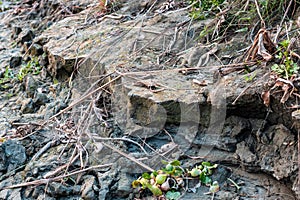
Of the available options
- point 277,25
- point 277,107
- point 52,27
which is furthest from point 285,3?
point 52,27

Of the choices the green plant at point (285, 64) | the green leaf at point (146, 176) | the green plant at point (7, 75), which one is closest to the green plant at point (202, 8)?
the green plant at point (285, 64)

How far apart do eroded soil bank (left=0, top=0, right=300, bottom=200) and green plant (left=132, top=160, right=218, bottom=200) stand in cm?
3

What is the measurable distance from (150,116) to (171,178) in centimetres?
39

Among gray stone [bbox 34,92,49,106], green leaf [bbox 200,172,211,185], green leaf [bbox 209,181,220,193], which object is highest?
gray stone [bbox 34,92,49,106]

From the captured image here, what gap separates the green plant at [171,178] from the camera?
1.99m

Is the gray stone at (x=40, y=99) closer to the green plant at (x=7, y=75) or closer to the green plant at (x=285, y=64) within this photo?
the green plant at (x=7, y=75)

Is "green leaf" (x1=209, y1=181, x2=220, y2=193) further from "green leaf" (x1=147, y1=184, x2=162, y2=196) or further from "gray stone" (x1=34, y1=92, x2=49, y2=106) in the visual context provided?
"gray stone" (x1=34, y1=92, x2=49, y2=106)

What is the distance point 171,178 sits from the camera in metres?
2.04

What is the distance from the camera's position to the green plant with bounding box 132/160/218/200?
6.54 ft

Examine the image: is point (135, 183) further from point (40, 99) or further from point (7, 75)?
point (7, 75)

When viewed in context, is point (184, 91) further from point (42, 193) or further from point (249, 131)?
point (42, 193)

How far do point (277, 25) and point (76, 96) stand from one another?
1286 millimetres

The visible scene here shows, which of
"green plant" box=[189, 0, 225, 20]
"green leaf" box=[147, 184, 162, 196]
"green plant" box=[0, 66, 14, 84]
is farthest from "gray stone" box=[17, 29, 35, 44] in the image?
"green leaf" box=[147, 184, 162, 196]

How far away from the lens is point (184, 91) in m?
2.27
